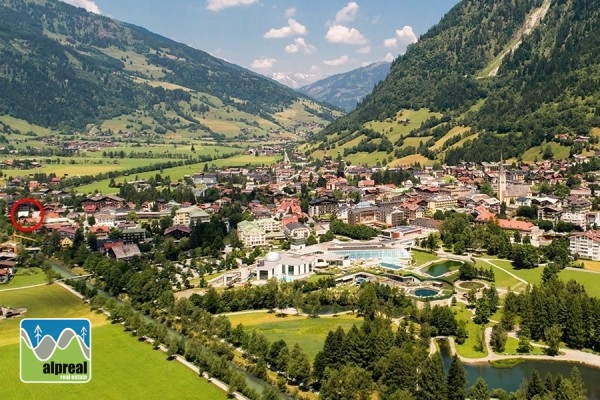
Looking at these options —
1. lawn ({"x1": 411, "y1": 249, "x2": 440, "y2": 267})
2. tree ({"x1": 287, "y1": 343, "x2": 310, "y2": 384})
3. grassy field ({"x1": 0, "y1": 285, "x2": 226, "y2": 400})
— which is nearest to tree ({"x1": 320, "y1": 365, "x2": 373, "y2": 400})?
tree ({"x1": 287, "y1": 343, "x2": 310, "y2": 384})

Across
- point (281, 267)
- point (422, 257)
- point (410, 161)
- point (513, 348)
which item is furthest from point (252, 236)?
point (410, 161)

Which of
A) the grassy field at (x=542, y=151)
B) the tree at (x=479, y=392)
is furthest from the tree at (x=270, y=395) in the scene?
the grassy field at (x=542, y=151)

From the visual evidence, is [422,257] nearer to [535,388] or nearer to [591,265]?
[591,265]

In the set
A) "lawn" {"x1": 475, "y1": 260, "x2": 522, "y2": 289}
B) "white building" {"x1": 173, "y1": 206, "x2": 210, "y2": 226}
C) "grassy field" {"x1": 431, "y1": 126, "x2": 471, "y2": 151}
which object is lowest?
"lawn" {"x1": 475, "y1": 260, "x2": 522, "y2": 289}

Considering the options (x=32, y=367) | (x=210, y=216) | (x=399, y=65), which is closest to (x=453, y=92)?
(x=399, y=65)

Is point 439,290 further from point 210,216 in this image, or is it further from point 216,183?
point 216,183

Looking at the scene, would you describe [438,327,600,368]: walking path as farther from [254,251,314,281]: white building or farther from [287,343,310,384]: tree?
[254,251,314,281]: white building
